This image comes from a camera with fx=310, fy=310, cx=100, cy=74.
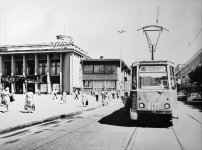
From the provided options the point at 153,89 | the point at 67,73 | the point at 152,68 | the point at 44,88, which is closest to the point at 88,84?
the point at 67,73

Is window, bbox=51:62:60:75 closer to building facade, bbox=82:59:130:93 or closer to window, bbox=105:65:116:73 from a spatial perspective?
building facade, bbox=82:59:130:93

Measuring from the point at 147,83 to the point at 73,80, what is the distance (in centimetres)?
4758

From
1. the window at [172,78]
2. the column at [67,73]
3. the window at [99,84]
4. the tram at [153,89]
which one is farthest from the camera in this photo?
the window at [99,84]

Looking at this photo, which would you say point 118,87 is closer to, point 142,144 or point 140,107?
point 140,107

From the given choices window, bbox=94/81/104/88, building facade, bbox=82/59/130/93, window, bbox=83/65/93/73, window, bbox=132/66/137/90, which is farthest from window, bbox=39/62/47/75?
window, bbox=132/66/137/90

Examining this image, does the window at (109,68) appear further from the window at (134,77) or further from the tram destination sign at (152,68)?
Answer: the tram destination sign at (152,68)

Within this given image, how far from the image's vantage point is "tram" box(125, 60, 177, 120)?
13047 mm

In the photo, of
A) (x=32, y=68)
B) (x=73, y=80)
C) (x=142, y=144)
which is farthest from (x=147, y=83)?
(x=32, y=68)

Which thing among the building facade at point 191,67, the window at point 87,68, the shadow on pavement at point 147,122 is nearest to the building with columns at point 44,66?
the window at point 87,68

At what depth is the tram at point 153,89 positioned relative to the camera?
13047 millimetres

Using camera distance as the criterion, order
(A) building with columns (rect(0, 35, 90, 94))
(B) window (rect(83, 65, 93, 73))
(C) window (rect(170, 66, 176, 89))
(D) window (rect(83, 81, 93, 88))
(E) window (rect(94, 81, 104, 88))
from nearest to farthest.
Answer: (C) window (rect(170, 66, 176, 89)) < (A) building with columns (rect(0, 35, 90, 94)) < (E) window (rect(94, 81, 104, 88)) < (D) window (rect(83, 81, 93, 88)) < (B) window (rect(83, 65, 93, 73))

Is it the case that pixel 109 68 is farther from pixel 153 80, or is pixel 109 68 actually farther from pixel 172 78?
pixel 153 80

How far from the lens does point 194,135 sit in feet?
35.6

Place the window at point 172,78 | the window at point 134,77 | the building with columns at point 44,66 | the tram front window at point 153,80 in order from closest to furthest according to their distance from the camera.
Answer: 1. the tram front window at point 153,80
2. the window at point 172,78
3. the window at point 134,77
4. the building with columns at point 44,66
